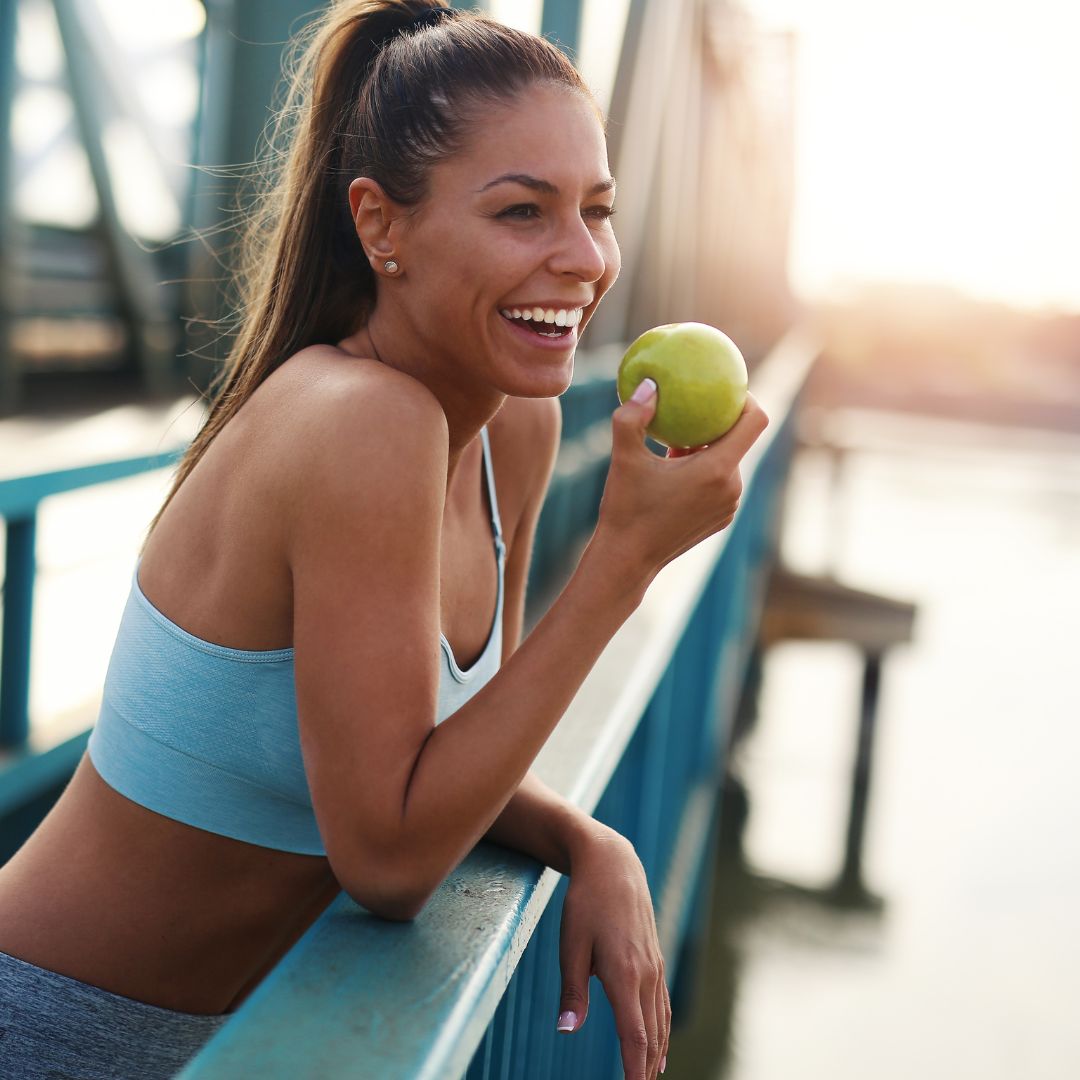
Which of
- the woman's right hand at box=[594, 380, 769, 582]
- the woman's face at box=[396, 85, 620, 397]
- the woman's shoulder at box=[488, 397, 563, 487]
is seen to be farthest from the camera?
the woman's shoulder at box=[488, 397, 563, 487]

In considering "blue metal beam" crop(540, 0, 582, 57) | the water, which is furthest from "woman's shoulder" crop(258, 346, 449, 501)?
"blue metal beam" crop(540, 0, 582, 57)

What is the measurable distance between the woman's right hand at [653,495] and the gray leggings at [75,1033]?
0.72m

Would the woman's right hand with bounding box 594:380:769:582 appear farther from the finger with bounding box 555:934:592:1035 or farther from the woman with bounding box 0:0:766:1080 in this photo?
the finger with bounding box 555:934:592:1035

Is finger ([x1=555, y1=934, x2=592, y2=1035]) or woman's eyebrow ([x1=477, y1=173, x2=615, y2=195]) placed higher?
woman's eyebrow ([x1=477, y1=173, x2=615, y2=195])

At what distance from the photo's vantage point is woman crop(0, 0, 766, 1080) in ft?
3.90

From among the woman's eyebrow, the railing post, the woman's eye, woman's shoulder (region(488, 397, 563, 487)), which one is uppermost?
the woman's eyebrow

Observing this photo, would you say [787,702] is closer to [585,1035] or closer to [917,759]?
[917,759]

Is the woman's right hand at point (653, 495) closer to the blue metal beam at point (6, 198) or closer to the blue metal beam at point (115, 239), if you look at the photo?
the blue metal beam at point (6, 198)

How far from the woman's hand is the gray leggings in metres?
0.42

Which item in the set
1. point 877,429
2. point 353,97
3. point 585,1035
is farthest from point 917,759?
point 877,429

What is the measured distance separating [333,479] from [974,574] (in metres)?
15.9

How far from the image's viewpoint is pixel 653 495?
1.28 metres

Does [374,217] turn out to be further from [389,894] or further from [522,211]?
[389,894]

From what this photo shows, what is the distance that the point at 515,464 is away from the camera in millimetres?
1864
